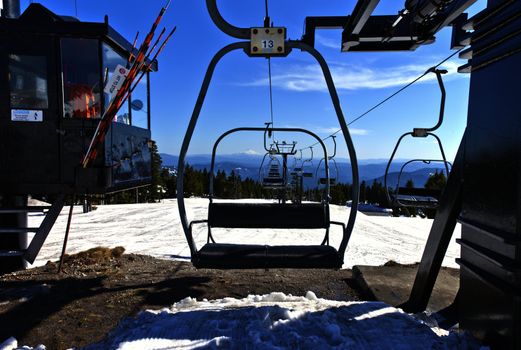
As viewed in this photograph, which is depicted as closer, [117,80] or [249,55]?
[249,55]

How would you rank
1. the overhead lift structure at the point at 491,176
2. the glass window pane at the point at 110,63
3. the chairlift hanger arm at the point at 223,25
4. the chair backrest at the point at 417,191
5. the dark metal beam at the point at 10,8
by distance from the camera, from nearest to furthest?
the overhead lift structure at the point at 491,176 < the chairlift hanger arm at the point at 223,25 < the chair backrest at the point at 417,191 < the glass window pane at the point at 110,63 < the dark metal beam at the point at 10,8

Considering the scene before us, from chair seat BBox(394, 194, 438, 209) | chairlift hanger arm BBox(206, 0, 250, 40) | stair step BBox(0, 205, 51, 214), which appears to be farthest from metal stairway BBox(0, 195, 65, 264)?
chair seat BBox(394, 194, 438, 209)

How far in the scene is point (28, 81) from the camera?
4.89 m

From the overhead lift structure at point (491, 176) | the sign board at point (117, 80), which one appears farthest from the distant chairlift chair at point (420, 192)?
the sign board at point (117, 80)

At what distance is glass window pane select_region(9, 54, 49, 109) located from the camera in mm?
4840

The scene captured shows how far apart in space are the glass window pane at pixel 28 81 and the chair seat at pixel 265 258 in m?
3.36

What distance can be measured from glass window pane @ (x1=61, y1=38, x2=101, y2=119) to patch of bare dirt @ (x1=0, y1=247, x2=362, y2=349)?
2.12 metres

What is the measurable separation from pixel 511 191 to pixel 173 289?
348 cm

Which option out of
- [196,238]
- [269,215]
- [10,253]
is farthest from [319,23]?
[196,238]

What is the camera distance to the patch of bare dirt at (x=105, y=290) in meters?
3.20

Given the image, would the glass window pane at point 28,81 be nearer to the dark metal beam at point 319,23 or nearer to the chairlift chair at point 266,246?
the chairlift chair at point 266,246

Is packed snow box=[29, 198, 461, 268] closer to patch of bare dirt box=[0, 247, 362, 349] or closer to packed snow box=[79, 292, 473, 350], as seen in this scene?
patch of bare dirt box=[0, 247, 362, 349]

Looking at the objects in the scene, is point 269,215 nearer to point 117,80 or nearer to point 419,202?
point 419,202

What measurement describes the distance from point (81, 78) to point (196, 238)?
162 inches
